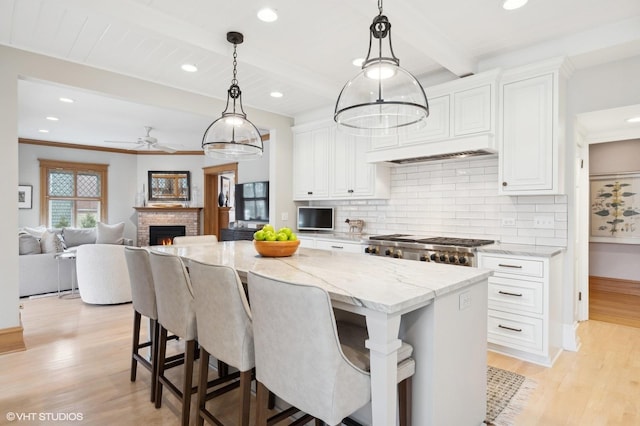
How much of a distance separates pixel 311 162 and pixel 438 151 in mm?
2015

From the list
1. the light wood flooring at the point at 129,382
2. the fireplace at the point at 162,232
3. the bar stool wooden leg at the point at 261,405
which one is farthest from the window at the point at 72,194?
the bar stool wooden leg at the point at 261,405

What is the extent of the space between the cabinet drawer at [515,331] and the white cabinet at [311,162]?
8.58 ft

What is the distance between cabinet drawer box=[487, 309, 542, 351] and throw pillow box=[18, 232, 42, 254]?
5833mm

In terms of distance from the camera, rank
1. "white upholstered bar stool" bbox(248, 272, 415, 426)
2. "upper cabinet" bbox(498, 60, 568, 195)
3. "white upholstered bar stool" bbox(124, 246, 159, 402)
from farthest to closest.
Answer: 1. "upper cabinet" bbox(498, 60, 568, 195)
2. "white upholstered bar stool" bbox(124, 246, 159, 402)
3. "white upholstered bar stool" bbox(248, 272, 415, 426)

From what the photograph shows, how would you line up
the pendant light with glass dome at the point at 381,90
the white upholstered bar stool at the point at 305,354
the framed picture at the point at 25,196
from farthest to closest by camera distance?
the framed picture at the point at 25,196, the pendant light with glass dome at the point at 381,90, the white upholstered bar stool at the point at 305,354

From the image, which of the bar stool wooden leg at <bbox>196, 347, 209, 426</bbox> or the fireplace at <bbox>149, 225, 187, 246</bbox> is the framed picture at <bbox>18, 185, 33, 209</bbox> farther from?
the bar stool wooden leg at <bbox>196, 347, 209, 426</bbox>

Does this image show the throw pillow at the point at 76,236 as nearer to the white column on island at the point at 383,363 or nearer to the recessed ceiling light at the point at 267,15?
the recessed ceiling light at the point at 267,15

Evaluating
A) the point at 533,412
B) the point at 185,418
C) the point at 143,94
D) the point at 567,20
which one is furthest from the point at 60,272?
the point at 567,20

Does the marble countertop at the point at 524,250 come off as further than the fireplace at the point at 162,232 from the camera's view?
No

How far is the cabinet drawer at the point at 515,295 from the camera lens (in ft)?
9.37

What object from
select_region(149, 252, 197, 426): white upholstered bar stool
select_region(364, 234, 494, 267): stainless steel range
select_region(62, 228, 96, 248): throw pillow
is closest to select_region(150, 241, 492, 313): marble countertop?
select_region(149, 252, 197, 426): white upholstered bar stool

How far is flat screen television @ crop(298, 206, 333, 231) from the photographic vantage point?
5113 millimetres

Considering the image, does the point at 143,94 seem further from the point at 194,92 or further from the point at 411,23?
the point at 411,23

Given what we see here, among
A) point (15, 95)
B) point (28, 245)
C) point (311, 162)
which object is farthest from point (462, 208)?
point (28, 245)
